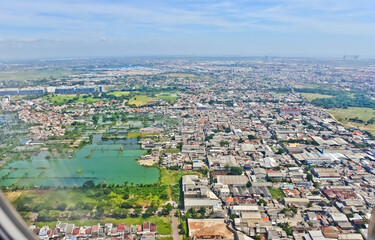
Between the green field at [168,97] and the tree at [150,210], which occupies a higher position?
the green field at [168,97]

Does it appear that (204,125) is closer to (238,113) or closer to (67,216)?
(238,113)

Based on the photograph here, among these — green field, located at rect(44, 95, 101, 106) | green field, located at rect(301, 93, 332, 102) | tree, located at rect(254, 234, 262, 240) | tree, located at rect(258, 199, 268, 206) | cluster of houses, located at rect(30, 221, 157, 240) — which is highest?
green field, located at rect(301, 93, 332, 102)

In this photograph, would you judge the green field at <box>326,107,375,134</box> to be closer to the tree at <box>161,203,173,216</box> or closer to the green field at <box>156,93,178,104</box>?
the green field at <box>156,93,178,104</box>

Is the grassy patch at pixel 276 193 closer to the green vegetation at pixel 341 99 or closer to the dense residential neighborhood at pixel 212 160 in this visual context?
the dense residential neighborhood at pixel 212 160

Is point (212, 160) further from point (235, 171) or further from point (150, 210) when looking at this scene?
point (150, 210)

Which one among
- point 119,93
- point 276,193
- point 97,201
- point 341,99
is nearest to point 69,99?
point 119,93

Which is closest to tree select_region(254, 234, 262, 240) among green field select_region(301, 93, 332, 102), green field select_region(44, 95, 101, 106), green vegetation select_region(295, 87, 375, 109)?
green vegetation select_region(295, 87, 375, 109)

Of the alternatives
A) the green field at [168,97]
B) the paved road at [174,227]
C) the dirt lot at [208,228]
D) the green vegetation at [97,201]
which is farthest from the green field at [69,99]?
the dirt lot at [208,228]

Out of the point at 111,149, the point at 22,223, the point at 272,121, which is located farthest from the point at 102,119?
the point at 22,223
